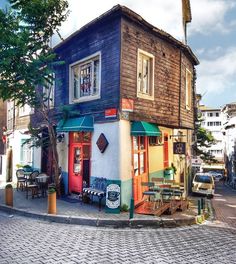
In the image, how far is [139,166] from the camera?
480 inches

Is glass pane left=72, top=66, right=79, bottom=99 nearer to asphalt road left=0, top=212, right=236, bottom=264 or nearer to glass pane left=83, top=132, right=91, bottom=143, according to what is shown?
glass pane left=83, top=132, right=91, bottom=143

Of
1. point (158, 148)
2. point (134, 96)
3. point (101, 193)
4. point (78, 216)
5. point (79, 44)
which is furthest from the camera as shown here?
point (158, 148)

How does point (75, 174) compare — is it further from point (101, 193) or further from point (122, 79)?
point (122, 79)

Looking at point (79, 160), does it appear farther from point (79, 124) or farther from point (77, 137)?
point (79, 124)

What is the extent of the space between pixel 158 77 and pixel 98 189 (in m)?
5.82

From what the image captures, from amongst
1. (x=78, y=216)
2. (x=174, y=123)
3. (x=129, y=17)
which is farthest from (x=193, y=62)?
(x=78, y=216)

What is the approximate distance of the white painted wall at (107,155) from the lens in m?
10.6

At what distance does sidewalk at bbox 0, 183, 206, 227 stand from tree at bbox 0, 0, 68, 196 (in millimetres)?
4026

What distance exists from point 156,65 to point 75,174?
631cm

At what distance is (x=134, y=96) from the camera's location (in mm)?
11367

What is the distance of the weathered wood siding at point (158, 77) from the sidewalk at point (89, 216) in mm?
3863

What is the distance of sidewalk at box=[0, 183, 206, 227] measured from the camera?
9172 millimetres

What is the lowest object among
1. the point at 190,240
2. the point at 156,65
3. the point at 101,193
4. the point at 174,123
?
the point at 190,240

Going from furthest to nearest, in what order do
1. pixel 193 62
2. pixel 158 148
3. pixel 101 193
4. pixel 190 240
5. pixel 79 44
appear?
pixel 193 62
pixel 158 148
pixel 79 44
pixel 101 193
pixel 190 240
